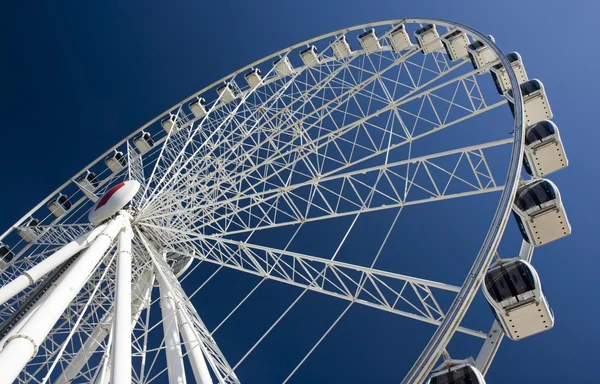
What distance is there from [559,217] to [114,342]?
778 cm

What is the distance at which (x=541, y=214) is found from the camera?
28.4ft

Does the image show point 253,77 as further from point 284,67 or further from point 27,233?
point 27,233

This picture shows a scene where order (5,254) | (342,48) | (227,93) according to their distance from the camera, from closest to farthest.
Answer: (342,48), (5,254), (227,93)

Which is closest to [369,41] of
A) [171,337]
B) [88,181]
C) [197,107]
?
[197,107]

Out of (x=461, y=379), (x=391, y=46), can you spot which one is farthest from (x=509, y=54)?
(x=461, y=379)

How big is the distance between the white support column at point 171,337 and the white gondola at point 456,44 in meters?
11.5

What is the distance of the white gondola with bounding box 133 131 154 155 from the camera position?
22125 millimetres

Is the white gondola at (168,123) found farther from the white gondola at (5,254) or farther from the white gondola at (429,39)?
the white gondola at (429,39)

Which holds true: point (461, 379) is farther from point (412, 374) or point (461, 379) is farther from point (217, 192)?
point (217, 192)

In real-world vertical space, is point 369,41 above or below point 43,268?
above

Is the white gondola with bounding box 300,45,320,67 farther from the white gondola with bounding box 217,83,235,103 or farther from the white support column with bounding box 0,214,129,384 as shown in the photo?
the white support column with bounding box 0,214,129,384

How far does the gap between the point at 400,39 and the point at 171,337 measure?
13.1 m

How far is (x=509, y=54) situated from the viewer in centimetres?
1484

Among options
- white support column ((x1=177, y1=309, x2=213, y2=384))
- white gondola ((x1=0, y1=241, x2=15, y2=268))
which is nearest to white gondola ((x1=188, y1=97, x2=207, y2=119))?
white gondola ((x1=0, y1=241, x2=15, y2=268))
